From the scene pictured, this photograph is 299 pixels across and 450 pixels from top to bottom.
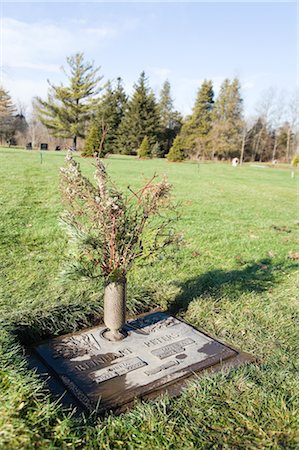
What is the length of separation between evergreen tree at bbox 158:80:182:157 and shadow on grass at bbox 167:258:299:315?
35.6m

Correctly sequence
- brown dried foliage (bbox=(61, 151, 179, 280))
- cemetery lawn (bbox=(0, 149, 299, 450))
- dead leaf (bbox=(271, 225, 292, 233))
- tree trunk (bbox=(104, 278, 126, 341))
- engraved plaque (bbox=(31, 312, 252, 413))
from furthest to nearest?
1. dead leaf (bbox=(271, 225, 292, 233))
2. tree trunk (bbox=(104, 278, 126, 341))
3. brown dried foliage (bbox=(61, 151, 179, 280))
4. engraved plaque (bbox=(31, 312, 252, 413))
5. cemetery lawn (bbox=(0, 149, 299, 450))

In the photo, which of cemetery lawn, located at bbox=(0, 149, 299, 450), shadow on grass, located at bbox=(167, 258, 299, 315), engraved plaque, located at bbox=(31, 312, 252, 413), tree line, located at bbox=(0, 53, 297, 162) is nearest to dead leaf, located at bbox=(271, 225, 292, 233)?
cemetery lawn, located at bbox=(0, 149, 299, 450)

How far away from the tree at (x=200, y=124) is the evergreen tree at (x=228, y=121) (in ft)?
2.81

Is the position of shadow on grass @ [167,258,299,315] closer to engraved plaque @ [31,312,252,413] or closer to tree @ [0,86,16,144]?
engraved plaque @ [31,312,252,413]

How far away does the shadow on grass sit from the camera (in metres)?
3.79

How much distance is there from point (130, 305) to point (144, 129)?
37.1 metres

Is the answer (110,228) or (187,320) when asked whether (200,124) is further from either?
(110,228)

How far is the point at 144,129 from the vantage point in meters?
38.8

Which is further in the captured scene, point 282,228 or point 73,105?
point 73,105

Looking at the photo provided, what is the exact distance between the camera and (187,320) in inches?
133

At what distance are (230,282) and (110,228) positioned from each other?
229 cm

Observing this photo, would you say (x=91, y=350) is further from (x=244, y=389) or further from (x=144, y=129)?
(x=144, y=129)

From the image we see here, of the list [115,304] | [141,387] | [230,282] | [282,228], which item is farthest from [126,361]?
[282,228]

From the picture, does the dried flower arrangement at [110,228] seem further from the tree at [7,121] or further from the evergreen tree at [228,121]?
the tree at [7,121]
